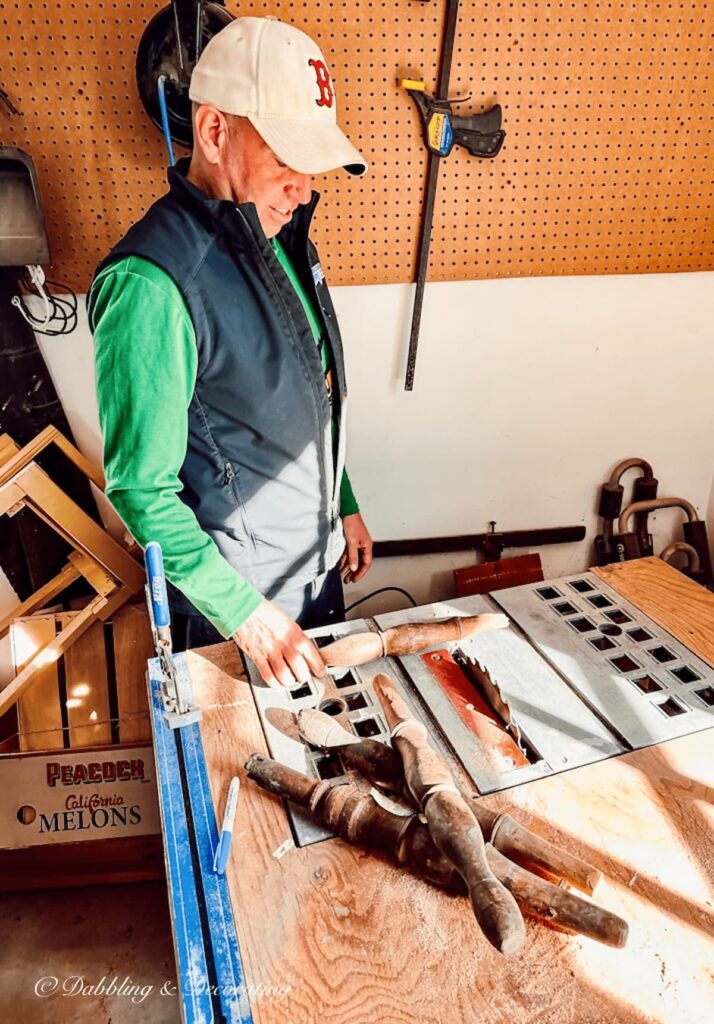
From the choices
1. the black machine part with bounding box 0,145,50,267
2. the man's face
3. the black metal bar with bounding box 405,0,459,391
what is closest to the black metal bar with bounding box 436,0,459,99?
the black metal bar with bounding box 405,0,459,391

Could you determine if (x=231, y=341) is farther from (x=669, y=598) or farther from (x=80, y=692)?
(x=80, y=692)

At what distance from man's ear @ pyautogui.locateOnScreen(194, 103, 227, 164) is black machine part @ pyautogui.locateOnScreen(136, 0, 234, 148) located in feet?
1.22

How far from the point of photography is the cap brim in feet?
3.83

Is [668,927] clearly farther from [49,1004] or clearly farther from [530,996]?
[49,1004]

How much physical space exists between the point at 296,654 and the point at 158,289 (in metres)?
0.67

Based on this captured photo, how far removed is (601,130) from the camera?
75.9 inches

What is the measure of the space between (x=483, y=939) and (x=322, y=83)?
4.47ft

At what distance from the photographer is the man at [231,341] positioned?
114 centimetres

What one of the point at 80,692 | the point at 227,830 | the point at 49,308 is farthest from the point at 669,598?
the point at 49,308

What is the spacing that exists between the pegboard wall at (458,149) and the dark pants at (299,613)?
91cm

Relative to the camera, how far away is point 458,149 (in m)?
1.89

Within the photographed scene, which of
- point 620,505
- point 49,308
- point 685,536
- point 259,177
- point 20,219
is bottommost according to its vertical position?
point 685,536

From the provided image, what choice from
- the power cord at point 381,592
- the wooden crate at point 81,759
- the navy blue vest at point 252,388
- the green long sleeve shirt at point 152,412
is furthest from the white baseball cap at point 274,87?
the power cord at point 381,592

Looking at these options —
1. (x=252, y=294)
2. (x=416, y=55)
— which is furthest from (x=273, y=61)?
(x=416, y=55)
